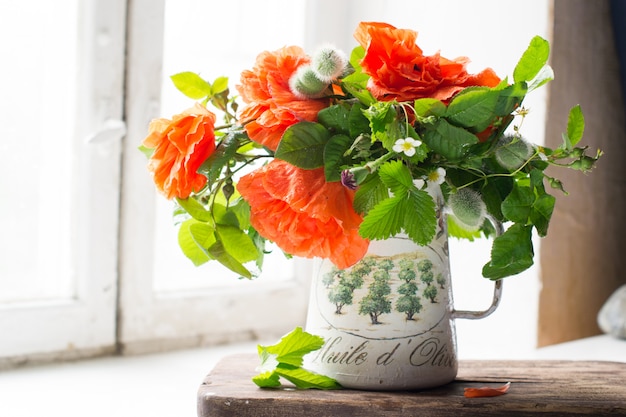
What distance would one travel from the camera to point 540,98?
1.21 m

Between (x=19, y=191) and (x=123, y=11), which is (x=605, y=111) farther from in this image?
(x=19, y=191)

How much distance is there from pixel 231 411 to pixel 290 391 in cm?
6

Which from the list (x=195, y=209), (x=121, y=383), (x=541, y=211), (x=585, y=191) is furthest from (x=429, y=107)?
(x=585, y=191)

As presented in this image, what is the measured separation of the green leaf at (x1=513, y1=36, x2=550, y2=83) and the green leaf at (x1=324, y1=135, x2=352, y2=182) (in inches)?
6.5

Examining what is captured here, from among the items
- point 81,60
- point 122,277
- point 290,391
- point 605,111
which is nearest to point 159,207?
point 122,277

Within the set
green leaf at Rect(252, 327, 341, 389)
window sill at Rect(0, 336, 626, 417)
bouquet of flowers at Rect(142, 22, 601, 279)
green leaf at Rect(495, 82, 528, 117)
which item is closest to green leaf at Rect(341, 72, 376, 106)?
bouquet of flowers at Rect(142, 22, 601, 279)

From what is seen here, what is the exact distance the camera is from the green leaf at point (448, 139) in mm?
652

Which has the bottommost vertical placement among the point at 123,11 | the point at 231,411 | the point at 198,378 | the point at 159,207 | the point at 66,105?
the point at 198,378

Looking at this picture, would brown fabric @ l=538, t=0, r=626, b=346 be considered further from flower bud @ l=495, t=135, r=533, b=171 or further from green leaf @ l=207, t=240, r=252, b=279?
green leaf @ l=207, t=240, r=252, b=279

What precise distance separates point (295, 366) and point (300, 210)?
0.60 feet

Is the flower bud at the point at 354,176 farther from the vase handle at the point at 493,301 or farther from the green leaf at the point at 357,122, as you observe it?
the vase handle at the point at 493,301

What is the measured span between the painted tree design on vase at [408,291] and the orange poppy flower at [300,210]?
7 cm

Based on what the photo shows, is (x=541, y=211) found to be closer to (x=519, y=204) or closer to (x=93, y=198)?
(x=519, y=204)

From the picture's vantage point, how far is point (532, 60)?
67cm
